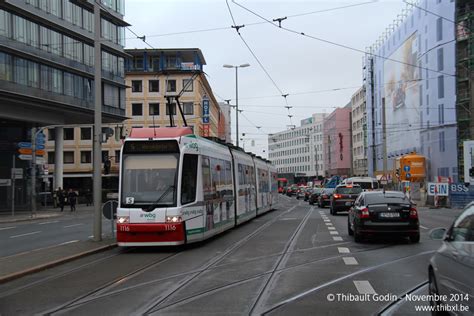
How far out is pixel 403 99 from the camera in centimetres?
6788

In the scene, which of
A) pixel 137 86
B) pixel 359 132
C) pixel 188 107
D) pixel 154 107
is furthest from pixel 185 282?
pixel 359 132

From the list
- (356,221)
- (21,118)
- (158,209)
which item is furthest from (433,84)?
(158,209)

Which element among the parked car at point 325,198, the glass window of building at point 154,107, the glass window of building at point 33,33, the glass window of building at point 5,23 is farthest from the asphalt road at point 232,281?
the glass window of building at point 154,107

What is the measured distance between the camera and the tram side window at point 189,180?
14.2 m

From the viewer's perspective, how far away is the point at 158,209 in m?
13.8

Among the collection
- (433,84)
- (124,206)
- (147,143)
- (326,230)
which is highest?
(433,84)

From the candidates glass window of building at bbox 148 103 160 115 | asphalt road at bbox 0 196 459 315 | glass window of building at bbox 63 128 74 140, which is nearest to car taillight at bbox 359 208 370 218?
asphalt road at bbox 0 196 459 315

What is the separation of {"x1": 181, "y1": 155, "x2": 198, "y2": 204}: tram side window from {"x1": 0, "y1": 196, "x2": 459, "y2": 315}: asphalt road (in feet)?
4.52

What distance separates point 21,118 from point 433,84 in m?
38.2

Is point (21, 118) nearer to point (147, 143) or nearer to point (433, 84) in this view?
point (147, 143)

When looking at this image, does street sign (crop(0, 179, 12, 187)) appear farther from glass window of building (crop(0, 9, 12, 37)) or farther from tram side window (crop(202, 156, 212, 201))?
tram side window (crop(202, 156, 212, 201))

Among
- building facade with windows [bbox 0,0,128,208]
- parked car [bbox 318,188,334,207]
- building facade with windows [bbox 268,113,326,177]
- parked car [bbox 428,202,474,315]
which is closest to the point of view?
parked car [bbox 428,202,474,315]

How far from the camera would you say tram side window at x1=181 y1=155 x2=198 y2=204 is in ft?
46.5

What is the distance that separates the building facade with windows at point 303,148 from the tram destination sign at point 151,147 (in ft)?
407
